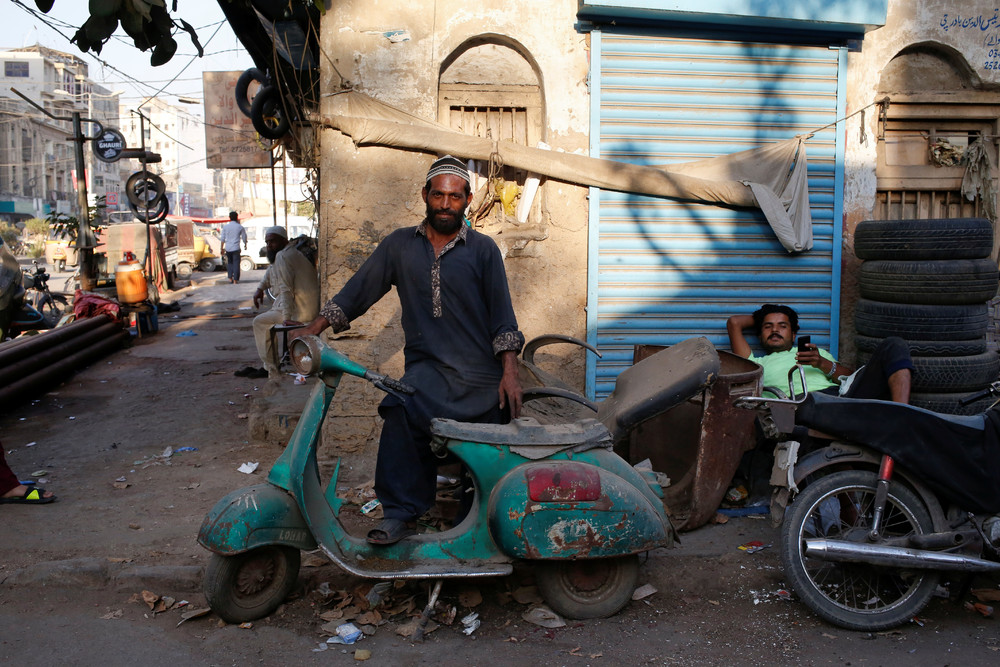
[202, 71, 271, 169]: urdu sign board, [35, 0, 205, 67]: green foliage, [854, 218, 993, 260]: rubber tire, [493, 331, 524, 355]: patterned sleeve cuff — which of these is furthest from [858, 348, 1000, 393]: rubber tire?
[202, 71, 271, 169]: urdu sign board

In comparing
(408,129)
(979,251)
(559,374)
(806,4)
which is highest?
(806,4)

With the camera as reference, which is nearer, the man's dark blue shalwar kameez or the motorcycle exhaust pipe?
the motorcycle exhaust pipe

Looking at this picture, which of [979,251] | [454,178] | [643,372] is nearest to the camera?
[454,178]

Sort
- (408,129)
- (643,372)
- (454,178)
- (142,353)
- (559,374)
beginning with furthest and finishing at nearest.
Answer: (142,353) → (559,374) → (408,129) → (643,372) → (454,178)

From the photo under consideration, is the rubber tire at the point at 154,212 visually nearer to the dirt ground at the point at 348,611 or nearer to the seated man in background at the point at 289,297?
the seated man in background at the point at 289,297

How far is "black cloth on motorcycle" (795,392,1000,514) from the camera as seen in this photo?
3.45 metres

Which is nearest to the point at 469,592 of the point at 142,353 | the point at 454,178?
the point at 454,178

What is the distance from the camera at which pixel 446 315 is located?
149 inches

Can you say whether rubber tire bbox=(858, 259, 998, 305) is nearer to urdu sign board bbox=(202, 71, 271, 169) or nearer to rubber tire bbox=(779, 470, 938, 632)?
rubber tire bbox=(779, 470, 938, 632)

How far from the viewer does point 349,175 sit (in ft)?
18.4

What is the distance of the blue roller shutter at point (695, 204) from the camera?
5859mm

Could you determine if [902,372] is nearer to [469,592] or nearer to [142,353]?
[469,592]

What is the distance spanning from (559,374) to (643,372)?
181cm

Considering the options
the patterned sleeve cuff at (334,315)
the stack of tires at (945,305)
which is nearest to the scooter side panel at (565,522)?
the patterned sleeve cuff at (334,315)
